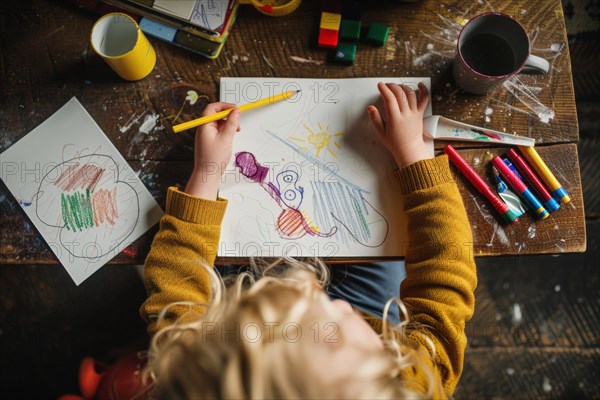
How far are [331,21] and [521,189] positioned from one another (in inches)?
15.8

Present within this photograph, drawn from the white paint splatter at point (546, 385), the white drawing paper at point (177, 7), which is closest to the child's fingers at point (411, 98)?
the white drawing paper at point (177, 7)

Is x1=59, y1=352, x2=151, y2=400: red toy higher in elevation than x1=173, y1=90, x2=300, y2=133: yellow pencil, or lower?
lower

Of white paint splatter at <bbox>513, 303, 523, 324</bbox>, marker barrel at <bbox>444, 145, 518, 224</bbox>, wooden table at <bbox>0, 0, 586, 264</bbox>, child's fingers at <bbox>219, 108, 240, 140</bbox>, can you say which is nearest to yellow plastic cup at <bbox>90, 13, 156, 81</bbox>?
wooden table at <bbox>0, 0, 586, 264</bbox>

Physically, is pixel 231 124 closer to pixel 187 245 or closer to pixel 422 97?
pixel 187 245

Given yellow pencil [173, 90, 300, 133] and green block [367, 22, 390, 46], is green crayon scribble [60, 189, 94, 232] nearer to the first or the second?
yellow pencil [173, 90, 300, 133]

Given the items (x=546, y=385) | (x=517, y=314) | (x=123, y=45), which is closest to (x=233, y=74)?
(x=123, y=45)

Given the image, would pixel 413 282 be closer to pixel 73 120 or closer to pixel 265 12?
pixel 265 12

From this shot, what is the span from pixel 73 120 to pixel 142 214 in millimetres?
197

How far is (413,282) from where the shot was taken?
0.70 meters

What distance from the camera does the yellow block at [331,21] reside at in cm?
75

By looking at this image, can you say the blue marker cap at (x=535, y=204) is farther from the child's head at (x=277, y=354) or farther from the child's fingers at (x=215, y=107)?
the child's fingers at (x=215, y=107)

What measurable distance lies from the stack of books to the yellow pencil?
0.35ft

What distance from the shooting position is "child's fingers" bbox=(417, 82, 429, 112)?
74cm

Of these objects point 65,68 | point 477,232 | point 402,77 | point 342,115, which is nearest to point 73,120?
point 65,68
